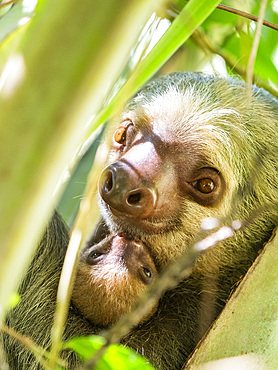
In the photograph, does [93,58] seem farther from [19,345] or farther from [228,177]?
[19,345]

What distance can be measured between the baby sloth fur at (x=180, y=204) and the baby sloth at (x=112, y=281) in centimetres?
2

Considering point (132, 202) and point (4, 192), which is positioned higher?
point (4, 192)

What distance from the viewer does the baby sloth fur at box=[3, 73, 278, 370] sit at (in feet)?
6.43

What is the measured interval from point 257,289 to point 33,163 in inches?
43.2

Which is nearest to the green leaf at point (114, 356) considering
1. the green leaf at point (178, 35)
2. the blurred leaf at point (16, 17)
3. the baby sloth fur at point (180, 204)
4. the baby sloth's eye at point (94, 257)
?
the green leaf at point (178, 35)

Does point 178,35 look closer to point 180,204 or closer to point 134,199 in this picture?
point 134,199

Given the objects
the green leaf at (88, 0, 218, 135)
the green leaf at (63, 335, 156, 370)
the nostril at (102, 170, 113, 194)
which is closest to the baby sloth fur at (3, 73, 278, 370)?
the nostril at (102, 170, 113, 194)

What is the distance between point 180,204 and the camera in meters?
2.04

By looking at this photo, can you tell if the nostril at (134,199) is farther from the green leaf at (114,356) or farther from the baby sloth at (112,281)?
the green leaf at (114,356)

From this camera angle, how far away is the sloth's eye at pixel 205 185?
6.73 feet

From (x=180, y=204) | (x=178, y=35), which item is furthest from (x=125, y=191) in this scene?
(x=178, y=35)

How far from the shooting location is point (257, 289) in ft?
4.79

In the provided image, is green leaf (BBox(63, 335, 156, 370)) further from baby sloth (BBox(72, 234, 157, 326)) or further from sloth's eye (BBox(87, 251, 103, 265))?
sloth's eye (BBox(87, 251, 103, 265))

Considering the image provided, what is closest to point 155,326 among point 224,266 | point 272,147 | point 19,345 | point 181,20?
point 224,266
